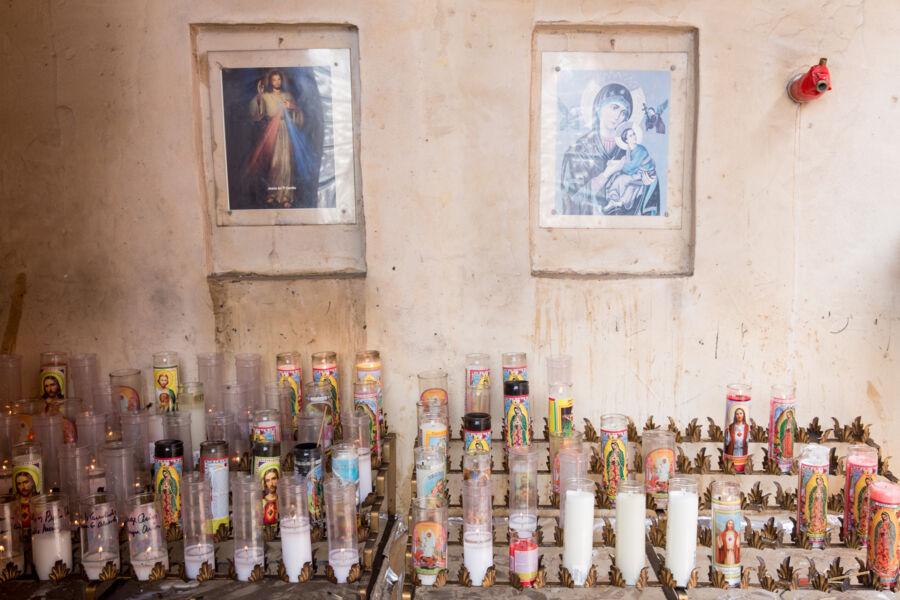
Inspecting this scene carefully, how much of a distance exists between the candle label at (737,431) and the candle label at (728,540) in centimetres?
50

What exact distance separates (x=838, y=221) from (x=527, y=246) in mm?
1207

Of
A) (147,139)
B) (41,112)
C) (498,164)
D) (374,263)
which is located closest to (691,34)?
(498,164)

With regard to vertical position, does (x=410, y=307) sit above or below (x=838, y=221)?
below

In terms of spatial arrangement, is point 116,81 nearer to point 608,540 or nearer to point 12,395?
point 12,395

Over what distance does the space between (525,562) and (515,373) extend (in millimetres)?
834

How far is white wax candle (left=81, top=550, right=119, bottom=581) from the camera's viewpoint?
225cm

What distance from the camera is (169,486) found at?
2.49 meters

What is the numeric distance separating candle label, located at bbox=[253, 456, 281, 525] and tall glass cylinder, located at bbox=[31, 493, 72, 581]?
0.57m

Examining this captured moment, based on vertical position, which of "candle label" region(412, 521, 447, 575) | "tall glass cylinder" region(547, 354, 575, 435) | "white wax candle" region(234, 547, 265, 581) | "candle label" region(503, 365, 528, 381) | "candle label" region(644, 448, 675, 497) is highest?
"candle label" region(503, 365, 528, 381)

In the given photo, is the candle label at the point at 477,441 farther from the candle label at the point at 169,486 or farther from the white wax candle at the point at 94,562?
the white wax candle at the point at 94,562

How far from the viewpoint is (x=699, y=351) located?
3057mm

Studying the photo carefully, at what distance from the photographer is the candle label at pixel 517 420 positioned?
273 cm

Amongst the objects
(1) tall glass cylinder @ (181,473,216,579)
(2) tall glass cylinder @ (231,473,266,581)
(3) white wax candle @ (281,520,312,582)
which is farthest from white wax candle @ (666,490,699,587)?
(1) tall glass cylinder @ (181,473,216,579)

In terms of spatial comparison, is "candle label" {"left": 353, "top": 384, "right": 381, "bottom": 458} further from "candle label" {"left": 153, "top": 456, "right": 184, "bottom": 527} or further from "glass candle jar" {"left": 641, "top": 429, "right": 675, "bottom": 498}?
"glass candle jar" {"left": 641, "top": 429, "right": 675, "bottom": 498}
